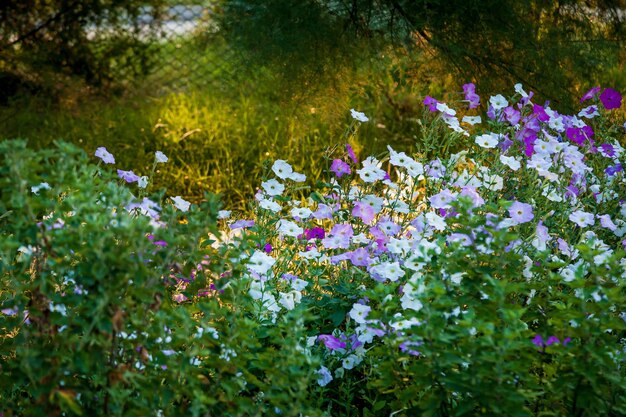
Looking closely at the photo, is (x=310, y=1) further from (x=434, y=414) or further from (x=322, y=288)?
(x=434, y=414)

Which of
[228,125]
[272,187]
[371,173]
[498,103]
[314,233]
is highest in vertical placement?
[498,103]

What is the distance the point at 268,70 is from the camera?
485 centimetres

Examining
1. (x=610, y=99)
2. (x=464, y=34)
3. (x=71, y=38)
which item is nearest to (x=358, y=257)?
(x=610, y=99)

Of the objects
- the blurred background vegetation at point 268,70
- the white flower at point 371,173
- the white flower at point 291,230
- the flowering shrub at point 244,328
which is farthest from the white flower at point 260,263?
the blurred background vegetation at point 268,70

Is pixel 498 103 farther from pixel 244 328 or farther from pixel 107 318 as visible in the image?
pixel 107 318

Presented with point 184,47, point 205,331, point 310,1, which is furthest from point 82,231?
point 184,47

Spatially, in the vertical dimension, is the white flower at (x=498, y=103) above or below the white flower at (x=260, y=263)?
above

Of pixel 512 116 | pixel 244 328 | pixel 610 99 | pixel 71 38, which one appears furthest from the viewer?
pixel 71 38

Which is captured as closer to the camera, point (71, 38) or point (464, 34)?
point (464, 34)

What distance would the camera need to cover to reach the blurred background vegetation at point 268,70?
369cm

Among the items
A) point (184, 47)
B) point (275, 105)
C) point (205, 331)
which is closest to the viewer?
point (205, 331)

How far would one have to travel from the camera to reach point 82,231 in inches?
62.9

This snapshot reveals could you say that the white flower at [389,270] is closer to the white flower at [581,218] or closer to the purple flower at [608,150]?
the white flower at [581,218]

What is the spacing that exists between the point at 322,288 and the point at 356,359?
0.60 meters
